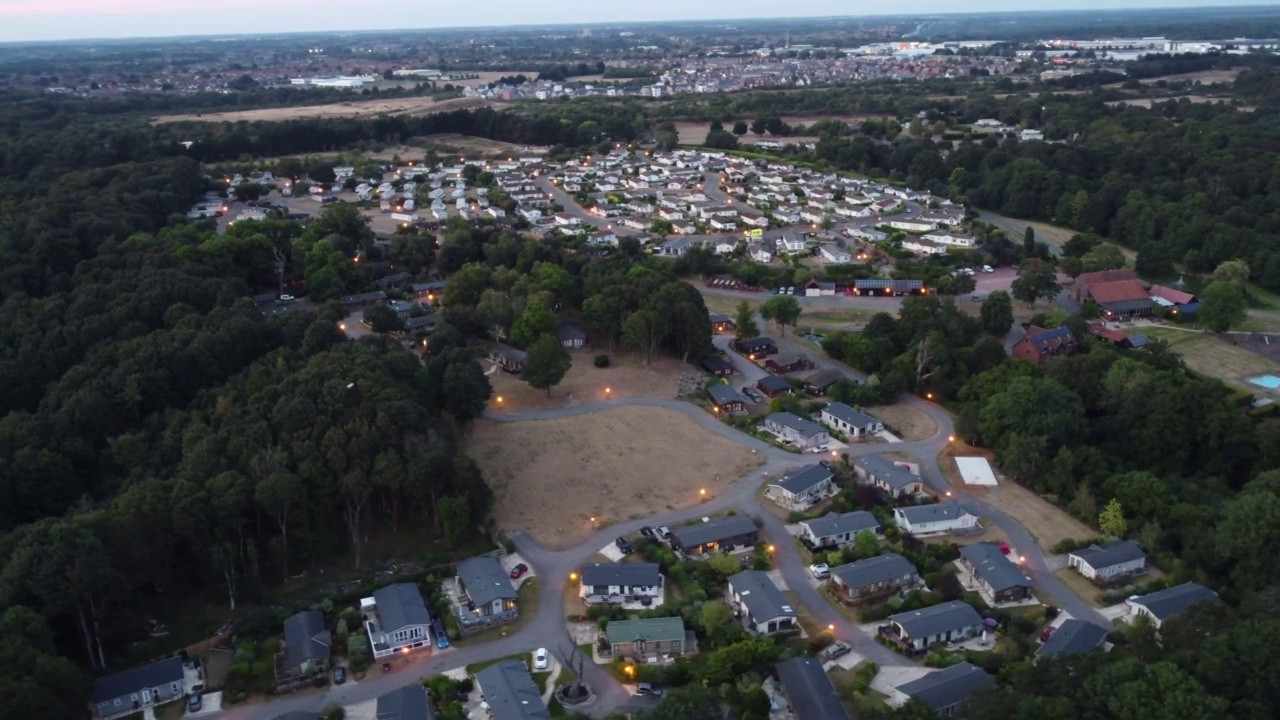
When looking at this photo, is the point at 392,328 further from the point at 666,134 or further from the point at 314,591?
the point at 666,134

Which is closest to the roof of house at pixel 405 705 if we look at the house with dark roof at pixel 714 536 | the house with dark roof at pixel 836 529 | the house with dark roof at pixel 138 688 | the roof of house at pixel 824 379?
the house with dark roof at pixel 138 688

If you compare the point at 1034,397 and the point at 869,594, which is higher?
the point at 1034,397

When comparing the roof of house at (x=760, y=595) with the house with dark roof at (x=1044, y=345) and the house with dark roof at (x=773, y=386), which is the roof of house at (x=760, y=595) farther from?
the house with dark roof at (x=1044, y=345)

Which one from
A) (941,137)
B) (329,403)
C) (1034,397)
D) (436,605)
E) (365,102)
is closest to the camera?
(436,605)

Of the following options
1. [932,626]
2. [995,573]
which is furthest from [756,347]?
[932,626]

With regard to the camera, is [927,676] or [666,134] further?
[666,134]

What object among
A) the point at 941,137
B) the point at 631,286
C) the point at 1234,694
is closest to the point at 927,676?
the point at 1234,694
